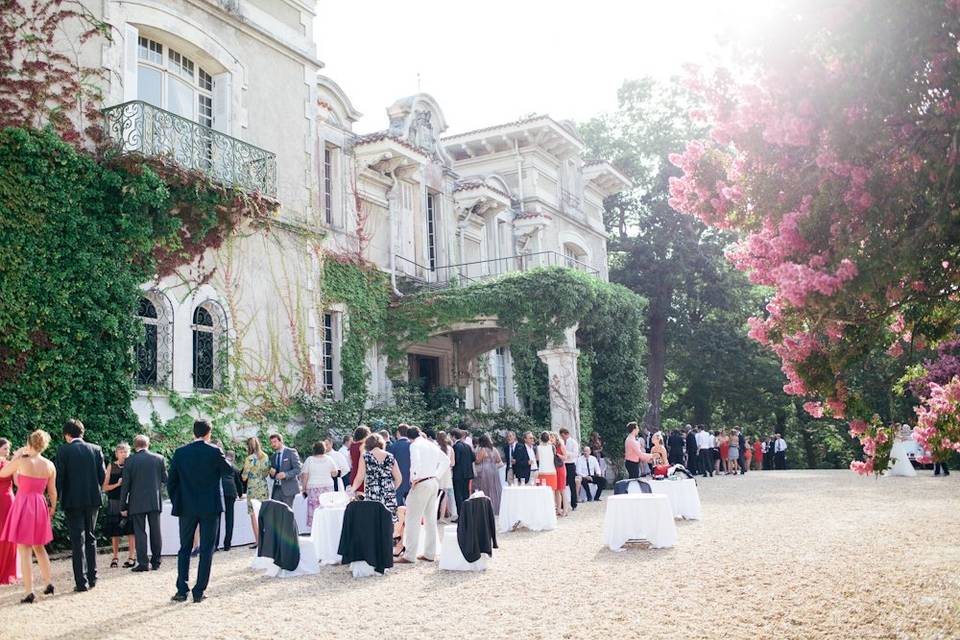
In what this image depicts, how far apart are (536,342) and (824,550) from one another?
1157 centimetres

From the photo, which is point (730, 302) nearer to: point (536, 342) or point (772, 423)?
point (772, 423)

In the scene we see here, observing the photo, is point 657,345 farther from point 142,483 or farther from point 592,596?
point 592,596

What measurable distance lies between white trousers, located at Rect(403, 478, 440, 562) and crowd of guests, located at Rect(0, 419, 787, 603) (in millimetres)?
12

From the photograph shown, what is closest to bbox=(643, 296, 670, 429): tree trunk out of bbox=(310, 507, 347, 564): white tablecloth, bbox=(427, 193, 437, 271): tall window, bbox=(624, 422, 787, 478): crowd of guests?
bbox=(624, 422, 787, 478): crowd of guests

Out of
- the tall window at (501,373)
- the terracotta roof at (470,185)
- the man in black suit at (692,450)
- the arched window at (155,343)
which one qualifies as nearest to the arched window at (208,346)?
the arched window at (155,343)

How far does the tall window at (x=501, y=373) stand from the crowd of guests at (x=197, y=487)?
10.2 metres

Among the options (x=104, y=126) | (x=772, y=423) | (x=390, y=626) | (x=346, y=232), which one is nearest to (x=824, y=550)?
(x=390, y=626)

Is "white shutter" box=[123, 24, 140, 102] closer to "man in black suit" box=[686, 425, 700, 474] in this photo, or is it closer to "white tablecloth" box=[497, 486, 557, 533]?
"white tablecloth" box=[497, 486, 557, 533]

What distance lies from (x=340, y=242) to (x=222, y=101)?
456 cm

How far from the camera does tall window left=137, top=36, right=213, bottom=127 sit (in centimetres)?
1484

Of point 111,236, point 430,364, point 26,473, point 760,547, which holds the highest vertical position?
point 111,236

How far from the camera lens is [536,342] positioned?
2089 cm

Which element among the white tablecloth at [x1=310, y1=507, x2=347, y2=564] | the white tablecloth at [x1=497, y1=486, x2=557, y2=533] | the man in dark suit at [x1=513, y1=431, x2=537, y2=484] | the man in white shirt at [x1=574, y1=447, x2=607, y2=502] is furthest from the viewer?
the man in white shirt at [x1=574, y1=447, x2=607, y2=502]

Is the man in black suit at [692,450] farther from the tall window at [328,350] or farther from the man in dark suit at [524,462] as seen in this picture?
the tall window at [328,350]
